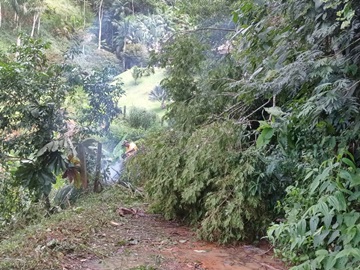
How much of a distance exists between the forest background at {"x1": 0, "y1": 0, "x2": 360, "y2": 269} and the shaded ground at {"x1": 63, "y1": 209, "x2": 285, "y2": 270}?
158 mm

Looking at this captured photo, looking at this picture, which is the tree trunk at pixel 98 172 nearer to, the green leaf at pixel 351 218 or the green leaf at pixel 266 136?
the green leaf at pixel 266 136

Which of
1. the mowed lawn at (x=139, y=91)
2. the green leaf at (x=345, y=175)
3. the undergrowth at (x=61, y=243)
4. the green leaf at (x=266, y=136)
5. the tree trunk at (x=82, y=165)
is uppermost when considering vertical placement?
the mowed lawn at (x=139, y=91)

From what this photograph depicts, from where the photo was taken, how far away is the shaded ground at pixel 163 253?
7.40ft

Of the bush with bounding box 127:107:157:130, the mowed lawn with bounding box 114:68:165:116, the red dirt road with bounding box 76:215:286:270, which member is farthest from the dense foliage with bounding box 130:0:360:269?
the mowed lawn with bounding box 114:68:165:116

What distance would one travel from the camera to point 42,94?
3760mm

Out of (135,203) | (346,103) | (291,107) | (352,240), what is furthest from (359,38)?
(135,203)

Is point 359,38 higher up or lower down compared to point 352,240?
higher up

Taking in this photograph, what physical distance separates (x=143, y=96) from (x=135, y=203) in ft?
10.6

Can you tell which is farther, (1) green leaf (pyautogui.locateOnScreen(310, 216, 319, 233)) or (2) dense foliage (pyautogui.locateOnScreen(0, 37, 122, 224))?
(2) dense foliage (pyautogui.locateOnScreen(0, 37, 122, 224))

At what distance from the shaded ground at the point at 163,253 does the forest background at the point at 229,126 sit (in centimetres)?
16

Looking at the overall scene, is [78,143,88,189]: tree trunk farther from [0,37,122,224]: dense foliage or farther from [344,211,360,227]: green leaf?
[344,211,360,227]: green leaf

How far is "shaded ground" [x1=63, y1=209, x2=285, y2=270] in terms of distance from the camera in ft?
7.40

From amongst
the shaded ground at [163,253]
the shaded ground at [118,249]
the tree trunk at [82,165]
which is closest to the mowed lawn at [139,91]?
the tree trunk at [82,165]

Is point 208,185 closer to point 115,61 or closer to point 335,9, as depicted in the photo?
point 335,9
